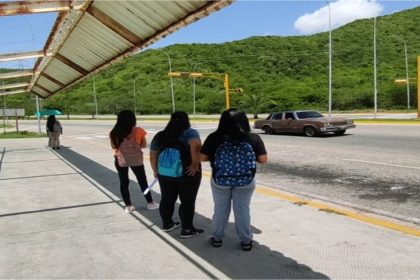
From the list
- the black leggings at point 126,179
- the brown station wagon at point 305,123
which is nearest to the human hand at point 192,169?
the black leggings at point 126,179

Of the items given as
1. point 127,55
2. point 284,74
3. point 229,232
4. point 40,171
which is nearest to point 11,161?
point 40,171

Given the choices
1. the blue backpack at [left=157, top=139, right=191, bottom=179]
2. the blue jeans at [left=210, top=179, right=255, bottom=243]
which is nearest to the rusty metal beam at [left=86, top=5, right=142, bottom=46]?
the blue backpack at [left=157, top=139, right=191, bottom=179]

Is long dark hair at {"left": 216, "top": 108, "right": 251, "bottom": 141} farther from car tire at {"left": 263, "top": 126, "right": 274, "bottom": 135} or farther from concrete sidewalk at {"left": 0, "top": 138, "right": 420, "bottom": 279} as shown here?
car tire at {"left": 263, "top": 126, "right": 274, "bottom": 135}

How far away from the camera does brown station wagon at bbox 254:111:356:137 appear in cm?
2175

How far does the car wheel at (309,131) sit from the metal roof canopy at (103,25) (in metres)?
11.9

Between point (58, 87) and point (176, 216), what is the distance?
1442 cm

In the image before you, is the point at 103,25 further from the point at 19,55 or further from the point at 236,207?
the point at 236,207

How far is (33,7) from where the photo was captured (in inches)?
295

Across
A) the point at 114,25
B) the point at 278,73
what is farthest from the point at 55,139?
the point at 278,73

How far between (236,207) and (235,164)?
0.48 metres

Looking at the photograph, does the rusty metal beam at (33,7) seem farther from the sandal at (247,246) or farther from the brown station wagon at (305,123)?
the brown station wagon at (305,123)

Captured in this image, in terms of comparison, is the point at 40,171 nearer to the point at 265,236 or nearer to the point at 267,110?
the point at 265,236

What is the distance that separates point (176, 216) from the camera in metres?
6.68

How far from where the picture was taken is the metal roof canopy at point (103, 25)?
7262 millimetres
